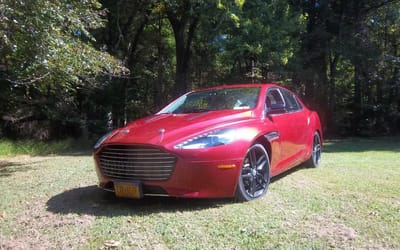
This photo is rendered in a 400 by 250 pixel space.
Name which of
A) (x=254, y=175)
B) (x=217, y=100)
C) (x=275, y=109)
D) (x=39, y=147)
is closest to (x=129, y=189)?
(x=254, y=175)

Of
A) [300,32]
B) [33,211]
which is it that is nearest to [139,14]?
[300,32]

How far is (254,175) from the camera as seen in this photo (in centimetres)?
490

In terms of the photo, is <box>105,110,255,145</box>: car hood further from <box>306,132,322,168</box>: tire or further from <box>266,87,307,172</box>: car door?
<box>306,132,322,168</box>: tire

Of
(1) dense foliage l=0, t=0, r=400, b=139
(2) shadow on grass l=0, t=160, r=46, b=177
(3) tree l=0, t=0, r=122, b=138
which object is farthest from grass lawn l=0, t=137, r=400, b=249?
(1) dense foliage l=0, t=0, r=400, b=139

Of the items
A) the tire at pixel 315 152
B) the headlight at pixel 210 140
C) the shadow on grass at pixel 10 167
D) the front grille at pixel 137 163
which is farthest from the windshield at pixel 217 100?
A: the shadow on grass at pixel 10 167

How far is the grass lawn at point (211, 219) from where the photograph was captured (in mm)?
3670

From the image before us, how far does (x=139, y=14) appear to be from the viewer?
17.6m

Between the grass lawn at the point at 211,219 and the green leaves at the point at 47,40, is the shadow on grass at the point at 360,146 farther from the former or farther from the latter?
the green leaves at the point at 47,40

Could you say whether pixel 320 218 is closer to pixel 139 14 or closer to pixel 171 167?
pixel 171 167

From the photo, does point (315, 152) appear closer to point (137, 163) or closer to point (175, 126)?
point (175, 126)

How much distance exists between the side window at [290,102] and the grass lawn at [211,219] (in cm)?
121

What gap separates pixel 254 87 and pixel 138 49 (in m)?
14.9

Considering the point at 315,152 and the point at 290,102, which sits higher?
the point at 290,102

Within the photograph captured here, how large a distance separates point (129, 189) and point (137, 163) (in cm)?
29
